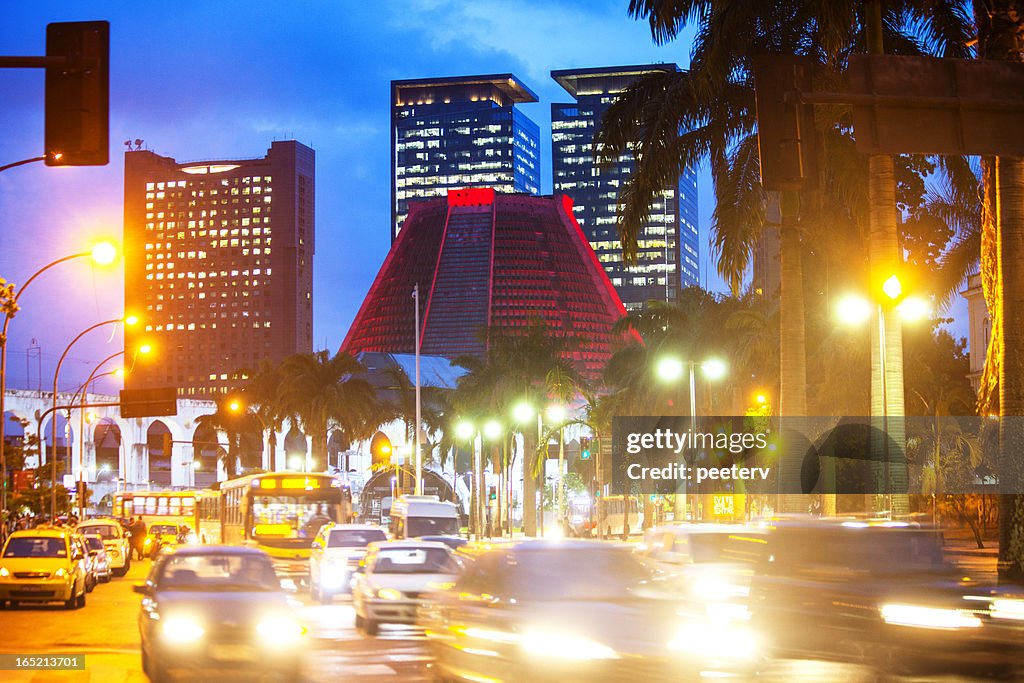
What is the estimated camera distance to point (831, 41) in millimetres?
24828

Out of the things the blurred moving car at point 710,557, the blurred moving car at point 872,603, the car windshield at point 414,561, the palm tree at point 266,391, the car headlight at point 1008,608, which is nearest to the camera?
the blurred moving car at point 872,603

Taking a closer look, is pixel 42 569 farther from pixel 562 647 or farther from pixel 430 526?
pixel 562 647

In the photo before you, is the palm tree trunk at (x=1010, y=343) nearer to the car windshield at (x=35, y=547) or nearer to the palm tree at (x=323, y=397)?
the car windshield at (x=35, y=547)

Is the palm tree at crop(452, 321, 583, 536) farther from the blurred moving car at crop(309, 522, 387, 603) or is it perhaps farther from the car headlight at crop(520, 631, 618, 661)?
the car headlight at crop(520, 631, 618, 661)

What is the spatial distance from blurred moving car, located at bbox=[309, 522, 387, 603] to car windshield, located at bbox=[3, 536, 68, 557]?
5.28 metres

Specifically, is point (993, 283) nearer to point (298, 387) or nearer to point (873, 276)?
point (873, 276)

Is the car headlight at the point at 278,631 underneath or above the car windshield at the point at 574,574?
underneath

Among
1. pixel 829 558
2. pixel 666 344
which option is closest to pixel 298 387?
pixel 666 344

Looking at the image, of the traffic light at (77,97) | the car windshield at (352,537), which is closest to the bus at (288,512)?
the car windshield at (352,537)

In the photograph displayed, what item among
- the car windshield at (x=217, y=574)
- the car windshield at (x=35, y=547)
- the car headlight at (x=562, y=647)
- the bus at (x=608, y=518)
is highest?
the car windshield at (x=217, y=574)

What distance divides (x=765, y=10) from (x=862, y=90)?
1802 cm

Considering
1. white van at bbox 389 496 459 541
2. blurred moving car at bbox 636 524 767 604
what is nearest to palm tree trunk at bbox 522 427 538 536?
white van at bbox 389 496 459 541

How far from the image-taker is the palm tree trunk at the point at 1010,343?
20.9 metres

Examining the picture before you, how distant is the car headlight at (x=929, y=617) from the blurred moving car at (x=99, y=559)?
26016 millimetres
